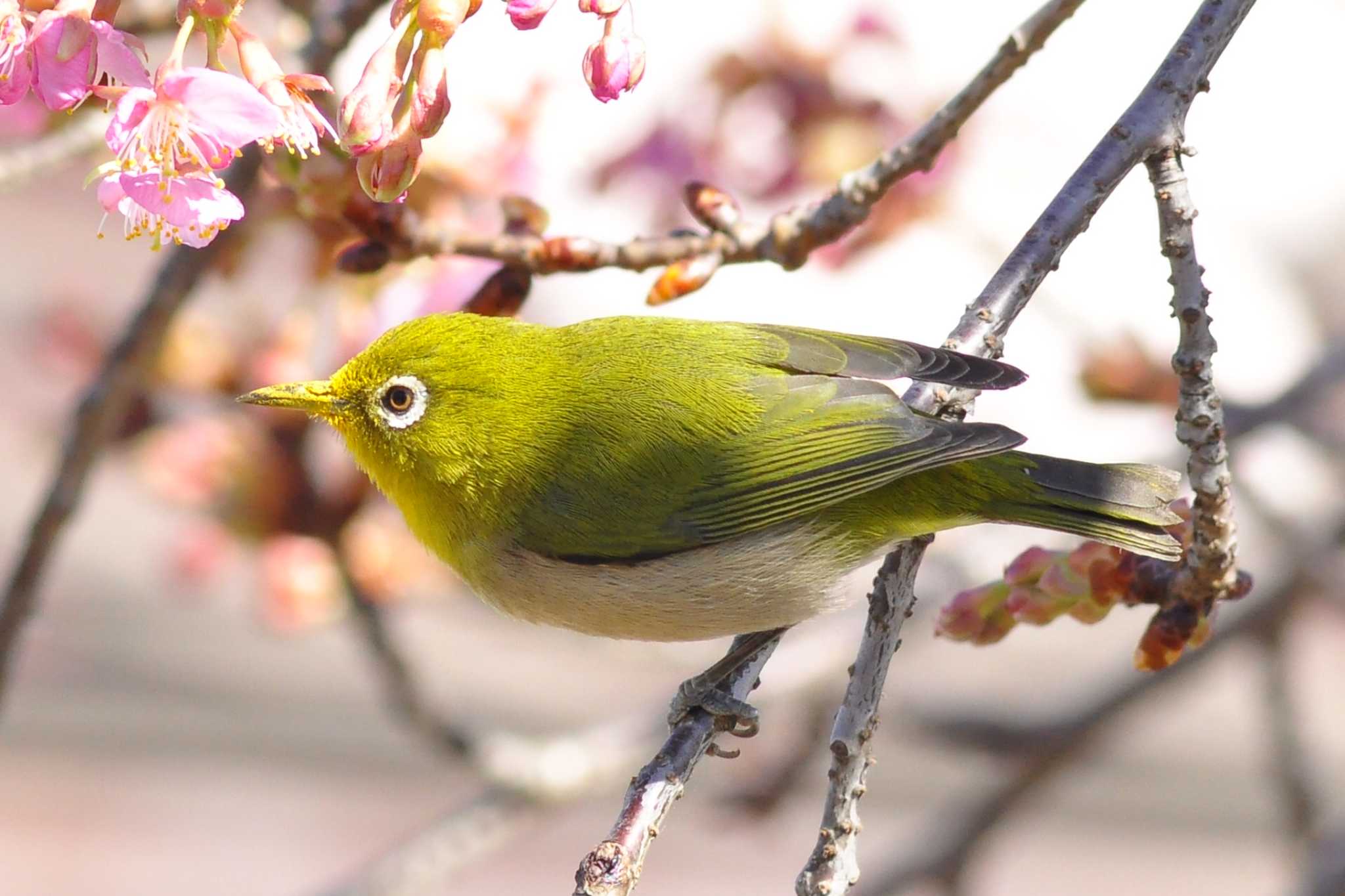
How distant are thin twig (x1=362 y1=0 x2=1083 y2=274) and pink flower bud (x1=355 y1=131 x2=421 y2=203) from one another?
1.86 feet

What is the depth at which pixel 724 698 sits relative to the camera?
7.42 feet

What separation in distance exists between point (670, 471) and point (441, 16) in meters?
1.10

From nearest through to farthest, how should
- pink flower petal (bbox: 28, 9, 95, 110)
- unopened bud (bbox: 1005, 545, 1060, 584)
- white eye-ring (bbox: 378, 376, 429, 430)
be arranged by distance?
pink flower petal (bbox: 28, 9, 95, 110)
unopened bud (bbox: 1005, 545, 1060, 584)
white eye-ring (bbox: 378, 376, 429, 430)

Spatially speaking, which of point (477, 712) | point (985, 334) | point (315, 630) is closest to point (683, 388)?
point (985, 334)

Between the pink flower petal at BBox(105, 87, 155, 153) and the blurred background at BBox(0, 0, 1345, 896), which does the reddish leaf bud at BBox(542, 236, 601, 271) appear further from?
the pink flower petal at BBox(105, 87, 155, 153)

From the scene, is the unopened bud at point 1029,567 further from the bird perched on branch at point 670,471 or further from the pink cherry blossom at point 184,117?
the pink cherry blossom at point 184,117

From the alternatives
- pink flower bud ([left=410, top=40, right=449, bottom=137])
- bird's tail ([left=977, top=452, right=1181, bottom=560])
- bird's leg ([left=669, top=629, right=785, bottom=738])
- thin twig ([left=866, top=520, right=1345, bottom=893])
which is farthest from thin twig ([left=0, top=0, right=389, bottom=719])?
thin twig ([left=866, top=520, right=1345, bottom=893])

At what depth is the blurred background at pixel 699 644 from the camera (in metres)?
3.34

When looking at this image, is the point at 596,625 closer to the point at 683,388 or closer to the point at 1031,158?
the point at 683,388

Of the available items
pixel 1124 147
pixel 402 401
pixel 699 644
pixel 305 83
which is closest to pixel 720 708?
pixel 402 401

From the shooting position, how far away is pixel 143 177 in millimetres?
1618

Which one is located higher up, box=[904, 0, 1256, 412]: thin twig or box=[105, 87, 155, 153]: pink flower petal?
box=[904, 0, 1256, 412]: thin twig

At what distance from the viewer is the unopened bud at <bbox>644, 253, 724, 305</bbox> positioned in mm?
2230

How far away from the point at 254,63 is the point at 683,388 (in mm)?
1057
